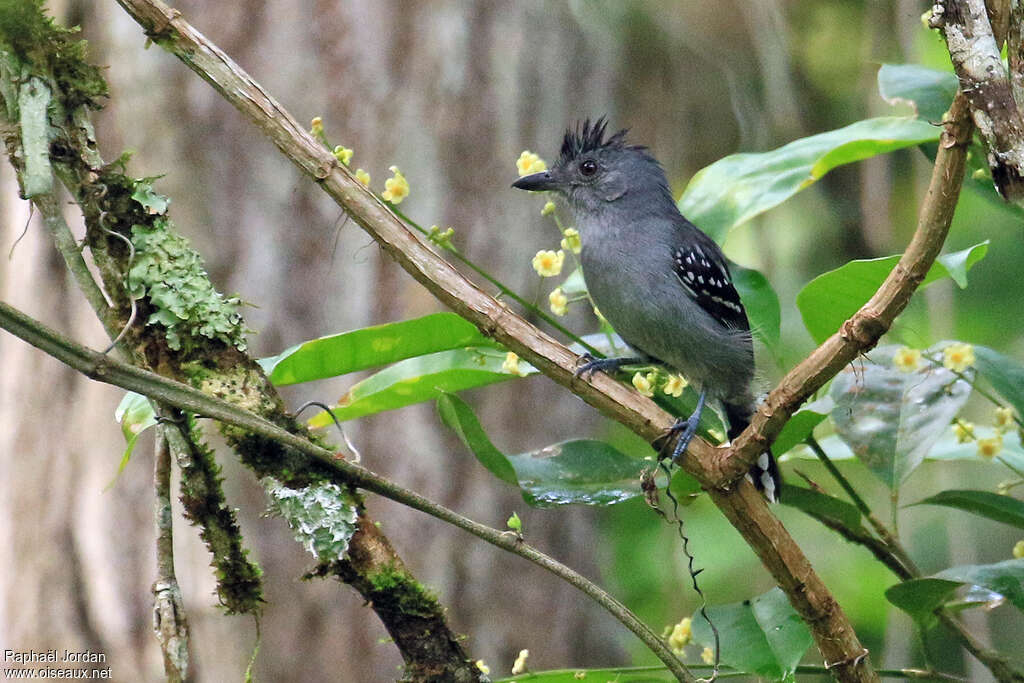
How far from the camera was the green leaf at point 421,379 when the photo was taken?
256cm

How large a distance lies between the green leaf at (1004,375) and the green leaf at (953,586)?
405 mm

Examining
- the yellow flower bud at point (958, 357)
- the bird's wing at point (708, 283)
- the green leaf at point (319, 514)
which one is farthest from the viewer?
the bird's wing at point (708, 283)

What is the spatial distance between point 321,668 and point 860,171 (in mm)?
4281

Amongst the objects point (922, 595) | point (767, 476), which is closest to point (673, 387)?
point (767, 476)

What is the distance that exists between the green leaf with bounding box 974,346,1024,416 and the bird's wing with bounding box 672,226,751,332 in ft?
4.12

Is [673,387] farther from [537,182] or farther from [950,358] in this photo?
[537,182]

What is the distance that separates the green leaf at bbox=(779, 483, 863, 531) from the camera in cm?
240

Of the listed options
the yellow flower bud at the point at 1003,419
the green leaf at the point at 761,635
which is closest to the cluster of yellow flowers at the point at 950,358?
the yellow flower bud at the point at 1003,419

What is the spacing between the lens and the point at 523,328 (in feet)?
6.82

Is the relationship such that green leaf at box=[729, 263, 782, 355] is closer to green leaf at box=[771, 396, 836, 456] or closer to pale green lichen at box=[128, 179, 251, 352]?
green leaf at box=[771, 396, 836, 456]

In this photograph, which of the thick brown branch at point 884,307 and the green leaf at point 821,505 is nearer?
the thick brown branch at point 884,307

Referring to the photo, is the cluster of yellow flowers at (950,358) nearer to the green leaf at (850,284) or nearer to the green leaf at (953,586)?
the green leaf at (850,284)

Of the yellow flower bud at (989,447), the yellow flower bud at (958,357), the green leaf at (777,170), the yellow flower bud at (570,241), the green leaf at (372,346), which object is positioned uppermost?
the green leaf at (777,170)

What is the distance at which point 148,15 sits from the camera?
6.06 ft
